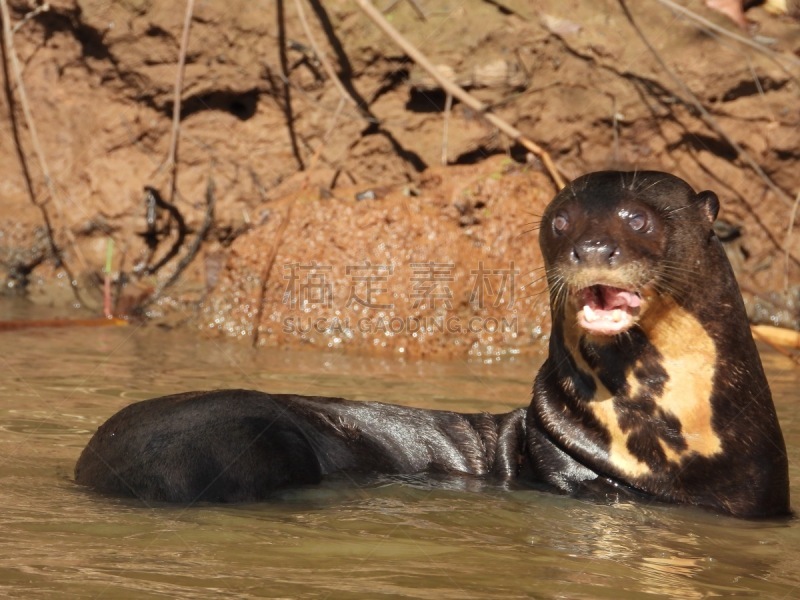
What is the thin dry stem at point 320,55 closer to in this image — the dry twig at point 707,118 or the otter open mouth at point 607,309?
the dry twig at point 707,118

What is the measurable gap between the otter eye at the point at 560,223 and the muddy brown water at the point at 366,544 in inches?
32.2

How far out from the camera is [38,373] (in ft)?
19.3

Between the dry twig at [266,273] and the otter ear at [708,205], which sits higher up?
the otter ear at [708,205]

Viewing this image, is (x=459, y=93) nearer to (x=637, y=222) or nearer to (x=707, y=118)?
(x=707, y=118)

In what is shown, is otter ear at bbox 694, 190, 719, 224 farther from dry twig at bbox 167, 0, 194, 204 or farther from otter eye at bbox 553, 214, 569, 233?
dry twig at bbox 167, 0, 194, 204

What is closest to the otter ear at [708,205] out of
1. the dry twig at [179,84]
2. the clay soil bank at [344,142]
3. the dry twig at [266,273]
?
the clay soil bank at [344,142]

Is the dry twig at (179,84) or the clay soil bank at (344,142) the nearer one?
the clay soil bank at (344,142)

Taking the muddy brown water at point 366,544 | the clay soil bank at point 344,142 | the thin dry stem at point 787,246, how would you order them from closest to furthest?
the muddy brown water at point 366,544 < the clay soil bank at point 344,142 < the thin dry stem at point 787,246

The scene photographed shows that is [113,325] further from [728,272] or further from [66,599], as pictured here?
[66,599]

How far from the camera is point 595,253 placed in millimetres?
3561

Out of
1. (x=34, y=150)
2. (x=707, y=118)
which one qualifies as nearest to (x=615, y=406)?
(x=707, y=118)

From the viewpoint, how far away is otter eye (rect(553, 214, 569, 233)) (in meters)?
3.86

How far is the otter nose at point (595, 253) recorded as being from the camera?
356cm

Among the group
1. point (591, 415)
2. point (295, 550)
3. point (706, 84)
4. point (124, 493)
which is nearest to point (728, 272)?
point (591, 415)
